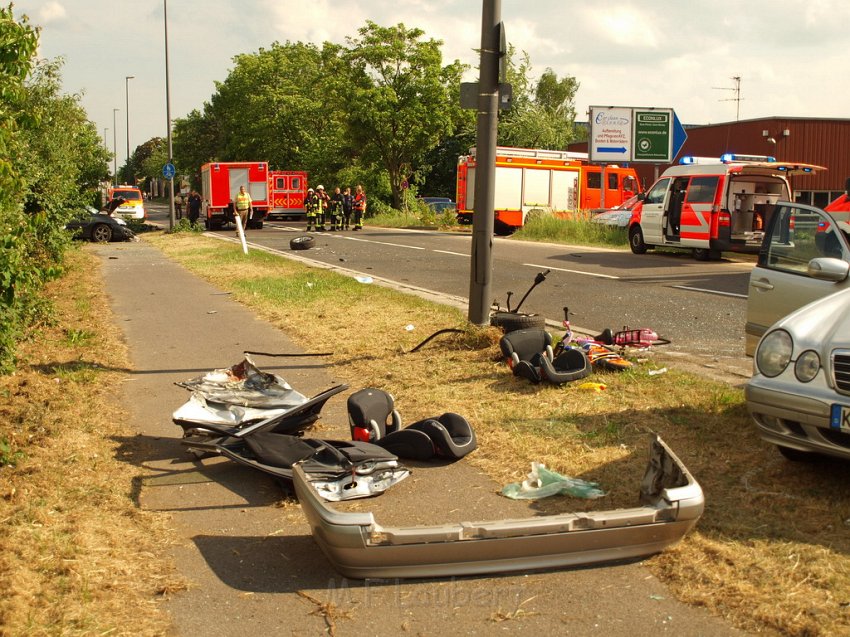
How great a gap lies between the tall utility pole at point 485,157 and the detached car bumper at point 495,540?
485 cm

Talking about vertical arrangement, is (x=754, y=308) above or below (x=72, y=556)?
above

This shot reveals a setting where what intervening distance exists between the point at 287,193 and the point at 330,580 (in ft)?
152

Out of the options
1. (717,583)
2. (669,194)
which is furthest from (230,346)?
(669,194)

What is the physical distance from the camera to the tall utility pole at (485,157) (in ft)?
Answer: 27.9

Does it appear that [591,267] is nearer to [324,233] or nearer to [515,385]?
[515,385]

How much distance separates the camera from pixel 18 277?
6.77 meters

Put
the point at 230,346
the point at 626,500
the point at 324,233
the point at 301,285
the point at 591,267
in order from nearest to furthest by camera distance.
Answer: the point at 626,500 < the point at 230,346 < the point at 301,285 < the point at 591,267 < the point at 324,233

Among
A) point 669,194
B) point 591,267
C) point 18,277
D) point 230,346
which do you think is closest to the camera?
point 18,277

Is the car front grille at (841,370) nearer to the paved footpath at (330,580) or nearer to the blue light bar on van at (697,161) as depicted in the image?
the paved footpath at (330,580)

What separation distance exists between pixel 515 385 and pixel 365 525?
3544 millimetres

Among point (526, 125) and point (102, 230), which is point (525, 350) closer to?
point (102, 230)

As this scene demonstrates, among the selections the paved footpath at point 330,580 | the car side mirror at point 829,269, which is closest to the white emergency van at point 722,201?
the car side mirror at point 829,269

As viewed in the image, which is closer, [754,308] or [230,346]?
[754,308]

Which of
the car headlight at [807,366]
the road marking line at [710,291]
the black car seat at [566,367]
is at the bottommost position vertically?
the road marking line at [710,291]
